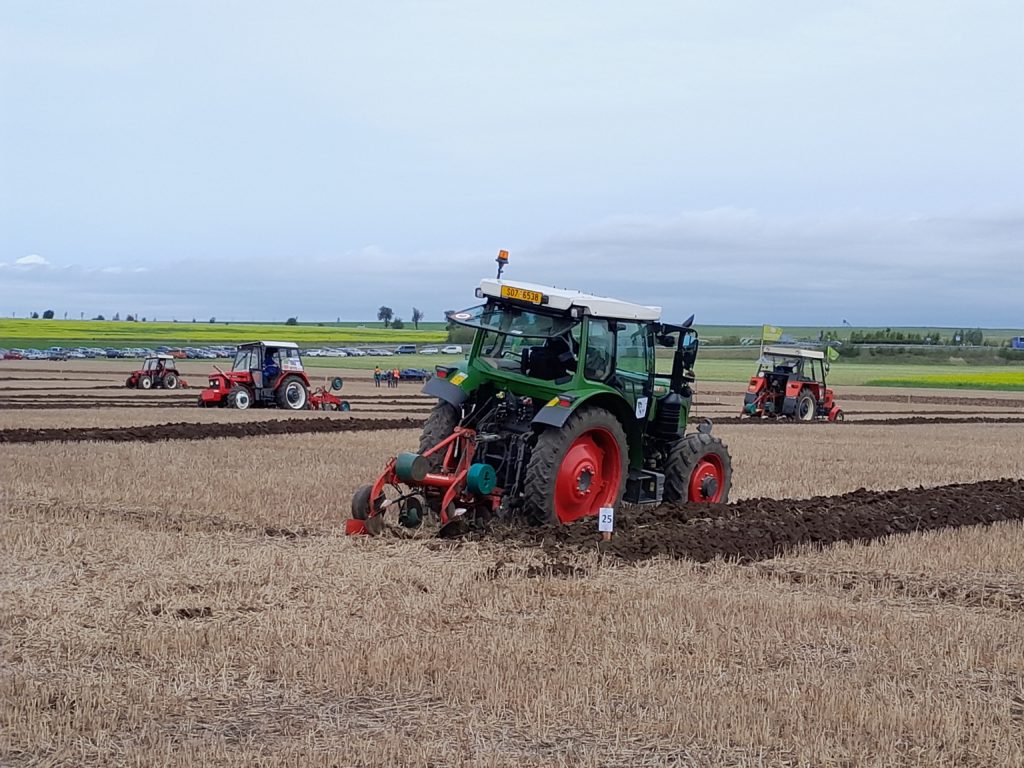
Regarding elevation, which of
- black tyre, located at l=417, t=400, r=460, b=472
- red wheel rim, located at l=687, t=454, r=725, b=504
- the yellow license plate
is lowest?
red wheel rim, located at l=687, t=454, r=725, b=504

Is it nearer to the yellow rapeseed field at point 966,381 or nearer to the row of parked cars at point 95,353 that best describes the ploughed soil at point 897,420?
the yellow rapeseed field at point 966,381

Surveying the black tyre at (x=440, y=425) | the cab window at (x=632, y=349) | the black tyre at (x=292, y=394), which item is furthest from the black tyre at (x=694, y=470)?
the black tyre at (x=292, y=394)

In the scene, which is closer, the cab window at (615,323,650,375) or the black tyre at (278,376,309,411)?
the cab window at (615,323,650,375)

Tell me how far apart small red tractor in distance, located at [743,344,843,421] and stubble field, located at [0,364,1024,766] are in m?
19.6

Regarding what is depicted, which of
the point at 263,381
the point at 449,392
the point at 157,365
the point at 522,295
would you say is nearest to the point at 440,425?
the point at 449,392

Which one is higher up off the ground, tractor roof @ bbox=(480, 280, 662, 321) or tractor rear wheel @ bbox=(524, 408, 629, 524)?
tractor roof @ bbox=(480, 280, 662, 321)

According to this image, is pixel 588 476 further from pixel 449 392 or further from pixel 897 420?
pixel 897 420

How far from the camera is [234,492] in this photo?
43.8 feet

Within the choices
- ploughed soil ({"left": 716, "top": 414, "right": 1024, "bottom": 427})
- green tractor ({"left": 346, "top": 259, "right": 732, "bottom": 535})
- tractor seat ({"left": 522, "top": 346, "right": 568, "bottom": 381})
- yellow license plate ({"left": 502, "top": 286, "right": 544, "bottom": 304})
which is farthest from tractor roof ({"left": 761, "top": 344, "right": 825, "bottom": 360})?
yellow license plate ({"left": 502, "top": 286, "right": 544, "bottom": 304})

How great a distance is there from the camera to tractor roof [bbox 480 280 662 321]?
10883mm

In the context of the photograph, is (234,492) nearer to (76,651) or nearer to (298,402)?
(76,651)

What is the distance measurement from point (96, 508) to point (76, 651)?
5.68 m

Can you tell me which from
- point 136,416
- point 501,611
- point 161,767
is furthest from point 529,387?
point 136,416

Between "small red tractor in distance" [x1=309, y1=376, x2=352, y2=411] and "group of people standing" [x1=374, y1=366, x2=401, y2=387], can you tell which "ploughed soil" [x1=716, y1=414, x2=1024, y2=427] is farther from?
"group of people standing" [x1=374, y1=366, x2=401, y2=387]
